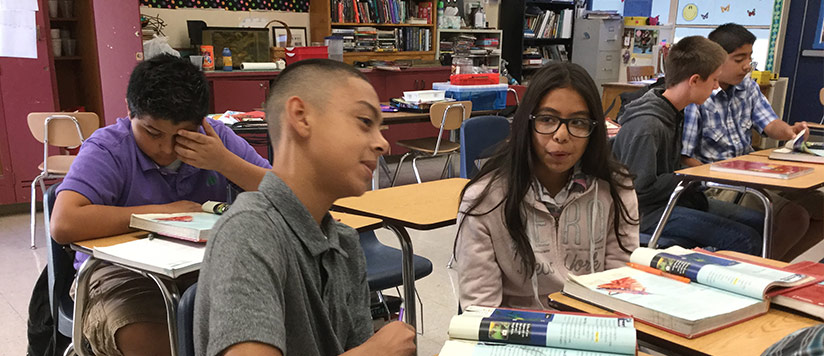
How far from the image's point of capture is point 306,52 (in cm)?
523

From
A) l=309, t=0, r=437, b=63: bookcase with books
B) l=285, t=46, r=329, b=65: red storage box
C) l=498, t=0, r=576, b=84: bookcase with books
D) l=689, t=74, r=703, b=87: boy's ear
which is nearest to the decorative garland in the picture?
l=498, t=0, r=576, b=84: bookcase with books

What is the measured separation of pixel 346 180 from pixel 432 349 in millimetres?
1655

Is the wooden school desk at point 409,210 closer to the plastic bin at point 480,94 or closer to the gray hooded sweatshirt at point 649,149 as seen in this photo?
the gray hooded sweatshirt at point 649,149

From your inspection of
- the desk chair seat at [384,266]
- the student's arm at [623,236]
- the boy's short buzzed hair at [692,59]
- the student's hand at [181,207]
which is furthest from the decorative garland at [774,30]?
the student's hand at [181,207]

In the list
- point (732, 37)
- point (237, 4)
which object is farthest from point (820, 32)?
point (237, 4)

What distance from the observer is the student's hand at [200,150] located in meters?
1.77

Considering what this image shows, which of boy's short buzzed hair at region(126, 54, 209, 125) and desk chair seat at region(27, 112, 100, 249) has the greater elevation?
boy's short buzzed hair at region(126, 54, 209, 125)

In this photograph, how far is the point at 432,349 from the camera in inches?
97.1

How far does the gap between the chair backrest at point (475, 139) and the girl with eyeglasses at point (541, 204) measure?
1259 millimetres

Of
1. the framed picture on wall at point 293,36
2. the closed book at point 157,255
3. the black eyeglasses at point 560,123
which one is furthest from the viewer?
the framed picture on wall at point 293,36

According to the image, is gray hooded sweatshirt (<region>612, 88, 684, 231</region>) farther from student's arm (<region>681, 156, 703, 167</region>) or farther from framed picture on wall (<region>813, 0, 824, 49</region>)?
framed picture on wall (<region>813, 0, 824, 49</region>)

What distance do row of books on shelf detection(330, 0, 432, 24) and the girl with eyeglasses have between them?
4713 mm

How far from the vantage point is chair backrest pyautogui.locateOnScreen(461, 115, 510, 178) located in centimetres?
287

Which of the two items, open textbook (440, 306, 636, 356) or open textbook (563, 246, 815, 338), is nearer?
open textbook (440, 306, 636, 356)
